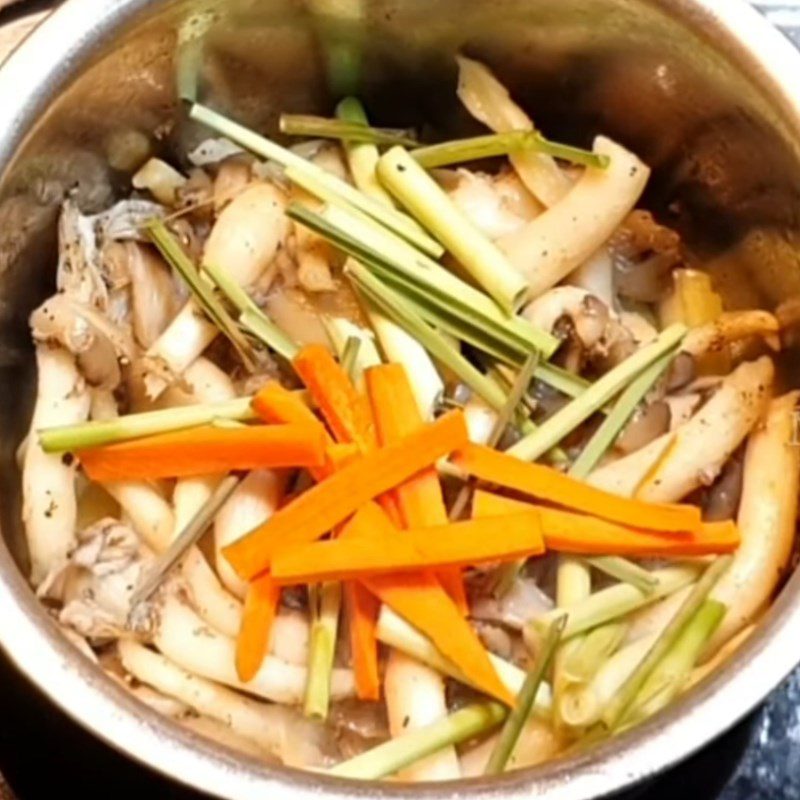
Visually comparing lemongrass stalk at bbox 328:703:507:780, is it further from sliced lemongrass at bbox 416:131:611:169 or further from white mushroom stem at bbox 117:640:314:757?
sliced lemongrass at bbox 416:131:611:169

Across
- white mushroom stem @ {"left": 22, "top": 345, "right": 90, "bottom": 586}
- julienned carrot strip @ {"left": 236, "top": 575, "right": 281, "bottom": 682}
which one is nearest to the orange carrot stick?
julienned carrot strip @ {"left": 236, "top": 575, "right": 281, "bottom": 682}

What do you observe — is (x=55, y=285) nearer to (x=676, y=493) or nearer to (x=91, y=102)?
(x=91, y=102)

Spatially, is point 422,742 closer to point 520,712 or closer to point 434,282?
point 520,712

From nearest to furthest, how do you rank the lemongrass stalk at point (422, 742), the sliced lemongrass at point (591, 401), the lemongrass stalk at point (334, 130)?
the lemongrass stalk at point (422, 742), the sliced lemongrass at point (591, 401), the lemongrass stalk at point (334, 130)

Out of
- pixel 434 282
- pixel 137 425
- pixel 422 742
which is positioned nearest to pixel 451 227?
pixel 434 282

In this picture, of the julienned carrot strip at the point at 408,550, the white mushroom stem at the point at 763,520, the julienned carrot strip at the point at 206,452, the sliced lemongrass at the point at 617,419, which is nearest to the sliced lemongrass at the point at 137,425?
the julienned carrot strip at the point at 206,452

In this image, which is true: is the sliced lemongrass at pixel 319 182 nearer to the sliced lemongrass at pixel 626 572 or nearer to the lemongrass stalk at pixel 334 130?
the lemongrass stalk at pixel 334 130
